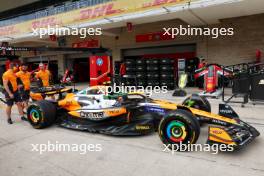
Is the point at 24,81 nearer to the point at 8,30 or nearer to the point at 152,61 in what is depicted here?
the point at 152,61

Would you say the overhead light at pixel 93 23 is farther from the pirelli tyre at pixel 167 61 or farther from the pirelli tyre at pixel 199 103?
the pirelli tyre at pixel 199 103

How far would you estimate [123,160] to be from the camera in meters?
3.40

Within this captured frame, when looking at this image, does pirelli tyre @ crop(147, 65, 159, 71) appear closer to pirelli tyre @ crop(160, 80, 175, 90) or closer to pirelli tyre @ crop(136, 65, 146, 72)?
pirelli tyre @ crop(136, 65, 146, 72)

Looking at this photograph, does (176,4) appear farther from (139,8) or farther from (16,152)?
(16,152)

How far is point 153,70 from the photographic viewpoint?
11984mm

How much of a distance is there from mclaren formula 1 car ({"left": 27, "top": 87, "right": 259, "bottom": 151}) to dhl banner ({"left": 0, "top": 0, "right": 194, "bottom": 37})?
21.2ft

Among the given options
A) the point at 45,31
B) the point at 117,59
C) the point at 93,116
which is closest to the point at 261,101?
the point at 93,116

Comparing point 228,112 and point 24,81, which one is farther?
point 24,81

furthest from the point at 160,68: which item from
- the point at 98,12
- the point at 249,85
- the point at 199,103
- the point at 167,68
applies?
the point at 199,103

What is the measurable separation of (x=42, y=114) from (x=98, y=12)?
886 centimetres

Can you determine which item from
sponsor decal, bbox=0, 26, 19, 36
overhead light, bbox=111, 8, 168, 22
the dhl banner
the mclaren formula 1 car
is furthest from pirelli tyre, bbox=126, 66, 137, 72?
sponsor decal, bbox=0, 26, 19, 36

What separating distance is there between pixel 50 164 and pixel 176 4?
8307 millimetres

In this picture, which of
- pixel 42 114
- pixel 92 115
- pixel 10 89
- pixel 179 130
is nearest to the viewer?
pixel 179 130

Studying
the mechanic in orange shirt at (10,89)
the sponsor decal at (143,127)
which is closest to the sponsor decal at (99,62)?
the mechanic in orange shirt at (10,89)
